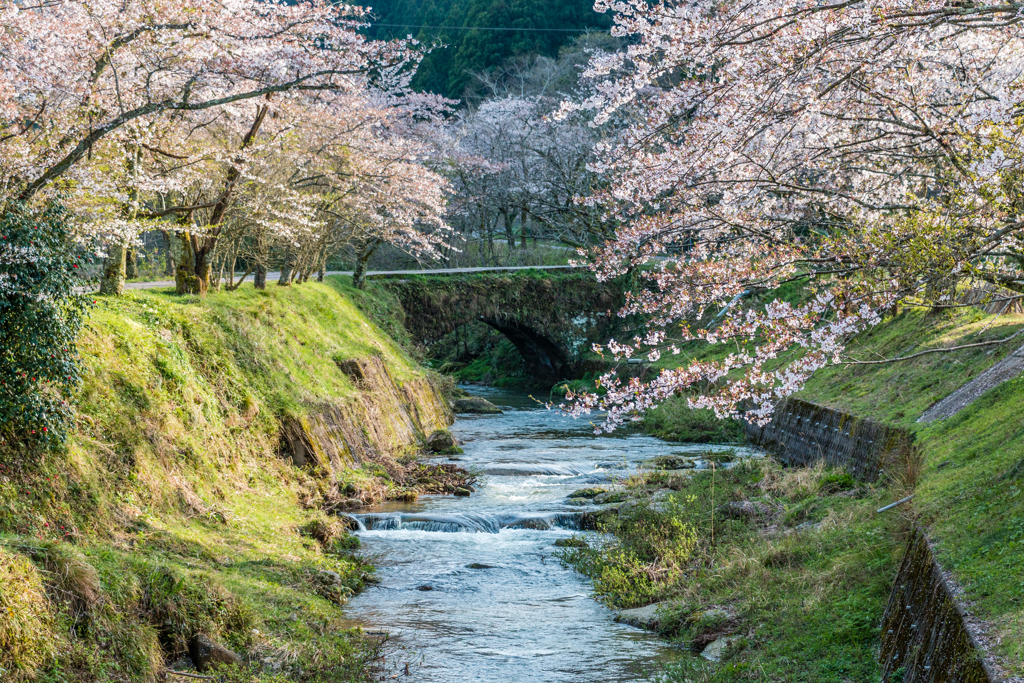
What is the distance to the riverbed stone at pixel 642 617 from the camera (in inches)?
356

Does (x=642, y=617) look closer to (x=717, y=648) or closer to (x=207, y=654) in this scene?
(x=717, y=648)

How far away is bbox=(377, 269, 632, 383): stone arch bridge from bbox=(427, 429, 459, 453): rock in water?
35.3ft

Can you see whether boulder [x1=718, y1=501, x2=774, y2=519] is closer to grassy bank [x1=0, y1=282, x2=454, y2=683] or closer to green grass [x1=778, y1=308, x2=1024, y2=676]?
green grass [x1=778, y1=308, x2=1024, y2=676]

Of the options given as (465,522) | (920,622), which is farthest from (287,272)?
(920,622)

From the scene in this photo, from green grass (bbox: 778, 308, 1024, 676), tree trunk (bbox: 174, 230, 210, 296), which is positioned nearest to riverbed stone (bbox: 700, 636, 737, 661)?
green grass (bbox: 778, 308, 1024, 676)

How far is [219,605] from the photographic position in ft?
24.6

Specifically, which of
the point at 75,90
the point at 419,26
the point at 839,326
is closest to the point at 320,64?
the point at 75,90

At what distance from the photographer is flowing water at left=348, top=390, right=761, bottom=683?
809 cm

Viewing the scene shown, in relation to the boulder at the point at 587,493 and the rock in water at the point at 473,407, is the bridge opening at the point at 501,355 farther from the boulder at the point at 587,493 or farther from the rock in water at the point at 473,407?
the boulder at the point at 587,493

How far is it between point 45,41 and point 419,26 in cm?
5167

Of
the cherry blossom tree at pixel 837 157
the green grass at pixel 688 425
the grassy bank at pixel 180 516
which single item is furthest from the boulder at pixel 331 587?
the green grass at pixel 688 425

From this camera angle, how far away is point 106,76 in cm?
1162

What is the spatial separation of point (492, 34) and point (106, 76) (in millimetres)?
43906

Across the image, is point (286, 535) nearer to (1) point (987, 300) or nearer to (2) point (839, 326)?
(2) point (839, 326)
